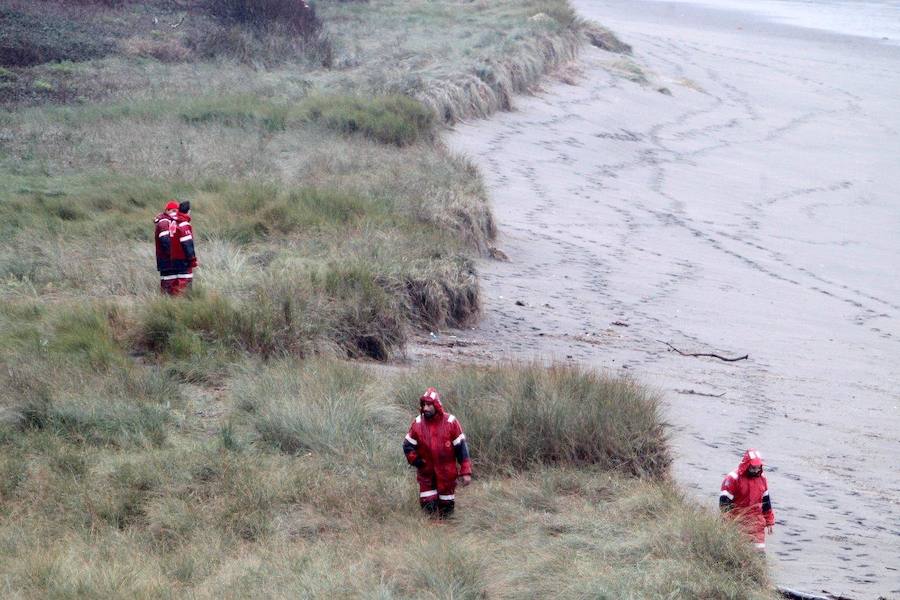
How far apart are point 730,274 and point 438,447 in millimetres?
10020

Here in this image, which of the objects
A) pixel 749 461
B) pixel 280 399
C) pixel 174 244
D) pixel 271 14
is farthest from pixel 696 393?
pixel 271 14

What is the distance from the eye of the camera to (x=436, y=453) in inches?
282

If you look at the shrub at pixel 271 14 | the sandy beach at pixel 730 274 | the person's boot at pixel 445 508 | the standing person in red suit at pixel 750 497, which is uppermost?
the shrub at pixel 271 14

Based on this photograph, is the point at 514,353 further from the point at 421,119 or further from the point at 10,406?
the point at 421,119

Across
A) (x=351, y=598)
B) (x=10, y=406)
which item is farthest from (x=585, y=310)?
(x=351, y=598)

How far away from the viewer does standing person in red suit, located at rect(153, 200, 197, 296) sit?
10.6 m

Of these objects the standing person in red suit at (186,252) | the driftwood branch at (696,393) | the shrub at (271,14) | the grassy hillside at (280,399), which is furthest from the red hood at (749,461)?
the shrub at (271,14)

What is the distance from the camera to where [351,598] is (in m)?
5.98

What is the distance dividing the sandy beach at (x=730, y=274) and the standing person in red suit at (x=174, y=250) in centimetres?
237

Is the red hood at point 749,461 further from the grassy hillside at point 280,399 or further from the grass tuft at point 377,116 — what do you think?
the grass tuft at point 377,116

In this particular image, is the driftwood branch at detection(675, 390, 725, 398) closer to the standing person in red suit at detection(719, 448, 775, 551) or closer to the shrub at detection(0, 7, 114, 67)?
the standing person in red suit at detection(719, 448, 775, 551)

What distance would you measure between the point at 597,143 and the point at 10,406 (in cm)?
1791

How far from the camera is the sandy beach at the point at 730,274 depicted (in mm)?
9086

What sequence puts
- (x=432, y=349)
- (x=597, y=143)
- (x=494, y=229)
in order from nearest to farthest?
1. (x=432, y=349)
2. (x=494, y=229)
3. (x=597, y=143)
